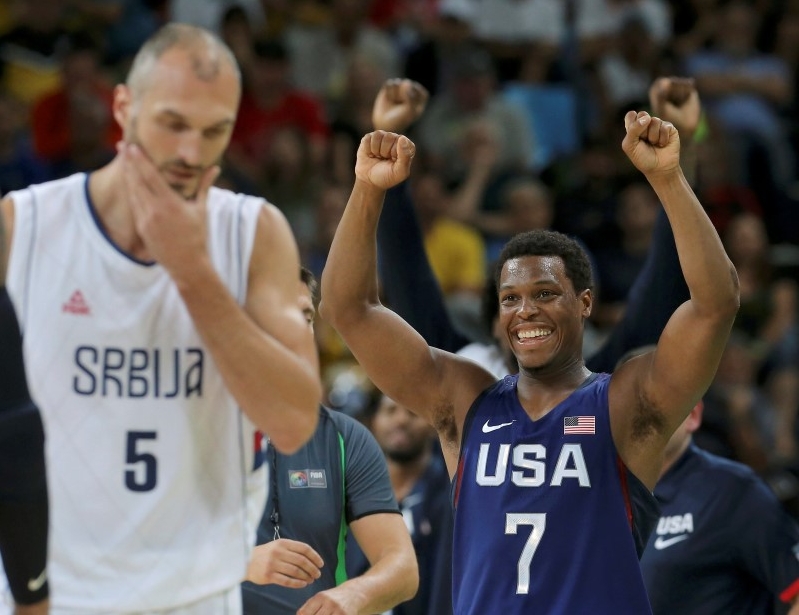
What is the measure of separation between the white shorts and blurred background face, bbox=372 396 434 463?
11.8ft

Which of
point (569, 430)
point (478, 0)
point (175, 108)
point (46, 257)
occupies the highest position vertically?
point (478, 0)

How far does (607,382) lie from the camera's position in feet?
15.7

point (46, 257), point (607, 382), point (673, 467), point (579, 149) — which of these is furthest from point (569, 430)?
point (579, 149)

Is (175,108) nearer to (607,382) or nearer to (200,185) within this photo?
(200,185)

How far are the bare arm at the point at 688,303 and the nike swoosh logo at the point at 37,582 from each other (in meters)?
2.13

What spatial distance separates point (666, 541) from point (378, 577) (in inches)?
56.2

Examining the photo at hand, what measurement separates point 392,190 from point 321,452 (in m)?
1.23

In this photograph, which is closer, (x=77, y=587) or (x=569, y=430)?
(x=77, y=587)

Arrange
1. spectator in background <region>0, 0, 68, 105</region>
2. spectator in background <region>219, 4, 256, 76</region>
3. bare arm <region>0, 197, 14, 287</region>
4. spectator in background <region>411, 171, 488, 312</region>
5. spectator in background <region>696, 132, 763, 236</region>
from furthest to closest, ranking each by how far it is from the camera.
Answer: spectator in background <region>696, 132, 763, 236</region> → spectator in background <region>219, 4, 256, 76</region> → spectator in background <region>0, 0, 68, 105</region> → spectator in background <region>411, 171, 488, 312</region> → bare arm <region>0, 197, 14, 287</region>

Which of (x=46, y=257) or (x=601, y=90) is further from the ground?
(x=601, y=90)

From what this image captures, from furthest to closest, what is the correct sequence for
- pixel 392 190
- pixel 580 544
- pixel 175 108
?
pixel 392 190 → pixel 580 544 → pixel 175 108

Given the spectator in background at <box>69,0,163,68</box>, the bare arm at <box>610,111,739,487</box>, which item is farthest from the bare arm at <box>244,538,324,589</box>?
the spectator in background at <box>69,0,163,68</box>

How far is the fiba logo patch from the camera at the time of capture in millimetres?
5250

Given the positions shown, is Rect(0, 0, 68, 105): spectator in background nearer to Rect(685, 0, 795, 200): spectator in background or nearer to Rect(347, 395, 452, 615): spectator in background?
Rect(347, 395, 452, 615): spectator in background
